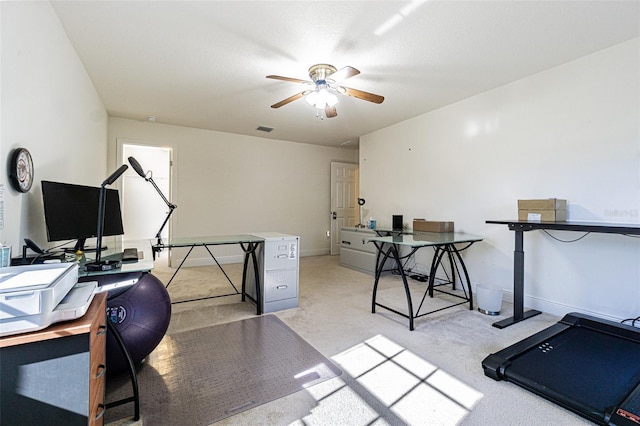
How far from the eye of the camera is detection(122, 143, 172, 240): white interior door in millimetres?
6031

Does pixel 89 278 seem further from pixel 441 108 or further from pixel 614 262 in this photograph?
pixel 441 108

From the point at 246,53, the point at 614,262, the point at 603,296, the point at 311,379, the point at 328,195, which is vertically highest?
the point at 246,53

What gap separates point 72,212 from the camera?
81.0 inches

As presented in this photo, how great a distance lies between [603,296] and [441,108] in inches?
112

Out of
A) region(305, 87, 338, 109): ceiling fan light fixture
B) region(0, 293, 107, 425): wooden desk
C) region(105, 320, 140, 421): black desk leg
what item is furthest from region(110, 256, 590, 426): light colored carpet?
region(305, 87, 338, 109): ceiling fan light fixture

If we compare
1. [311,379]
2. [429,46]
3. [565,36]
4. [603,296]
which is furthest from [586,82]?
[311,379]

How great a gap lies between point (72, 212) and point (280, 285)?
1.88m

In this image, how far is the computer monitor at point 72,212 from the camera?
185 centimetres

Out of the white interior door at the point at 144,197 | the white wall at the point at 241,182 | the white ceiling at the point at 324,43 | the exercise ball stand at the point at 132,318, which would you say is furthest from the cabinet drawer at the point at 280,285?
the white interior door at the point at 144,197

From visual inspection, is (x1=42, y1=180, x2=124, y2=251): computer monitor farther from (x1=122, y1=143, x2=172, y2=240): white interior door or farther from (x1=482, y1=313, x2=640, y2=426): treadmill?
(x1=122, y1=143, x2=172, y2=240): white interior door

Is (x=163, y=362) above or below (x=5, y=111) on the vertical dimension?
below

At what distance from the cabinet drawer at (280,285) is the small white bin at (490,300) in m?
1.97

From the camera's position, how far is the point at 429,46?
8.39 feet

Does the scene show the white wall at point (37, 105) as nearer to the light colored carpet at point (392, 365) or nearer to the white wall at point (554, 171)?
the light colored carpet at point (392, 365)
